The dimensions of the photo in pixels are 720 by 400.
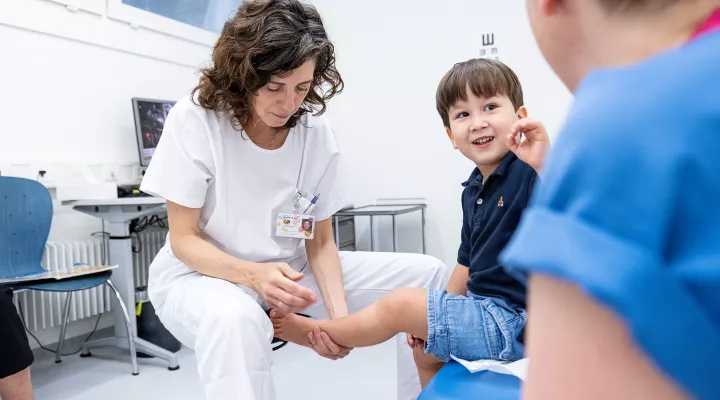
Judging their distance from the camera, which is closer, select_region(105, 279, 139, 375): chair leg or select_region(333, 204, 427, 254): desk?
select_region(105, 279, 139, 375): chair leg

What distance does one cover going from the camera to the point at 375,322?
1.34 metres

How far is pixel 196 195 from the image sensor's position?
1452 millimetres

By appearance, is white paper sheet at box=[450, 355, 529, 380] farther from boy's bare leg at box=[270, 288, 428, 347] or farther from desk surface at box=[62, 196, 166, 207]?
desk surface at box=[62, 196, 166, 207]

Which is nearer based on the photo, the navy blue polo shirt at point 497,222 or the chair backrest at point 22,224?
the navy blue polo shirt at point 497,222

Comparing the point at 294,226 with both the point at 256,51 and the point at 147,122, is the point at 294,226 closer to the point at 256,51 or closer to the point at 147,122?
the point at 256,51

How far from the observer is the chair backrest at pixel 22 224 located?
2543mm

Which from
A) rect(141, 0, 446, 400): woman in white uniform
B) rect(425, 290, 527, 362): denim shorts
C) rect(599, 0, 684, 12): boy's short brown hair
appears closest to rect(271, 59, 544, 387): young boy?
rect(425, 290, 527, 362): denim shorts

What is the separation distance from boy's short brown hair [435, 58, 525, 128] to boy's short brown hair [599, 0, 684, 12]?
1.17 meters

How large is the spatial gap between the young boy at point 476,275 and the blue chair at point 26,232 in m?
1.48

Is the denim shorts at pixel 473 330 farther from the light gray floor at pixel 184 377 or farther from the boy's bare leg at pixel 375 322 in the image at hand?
the light gray floor at pixel 184 377

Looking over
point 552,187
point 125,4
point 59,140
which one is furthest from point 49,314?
point 552,187

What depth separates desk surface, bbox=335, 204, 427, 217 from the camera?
3.64 meters

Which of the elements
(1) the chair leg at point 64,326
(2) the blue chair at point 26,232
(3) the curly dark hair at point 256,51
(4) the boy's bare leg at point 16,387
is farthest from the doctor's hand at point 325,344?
(1) the chair leg at point 64,326

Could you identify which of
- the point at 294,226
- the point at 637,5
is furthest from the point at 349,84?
the point at 637,5
